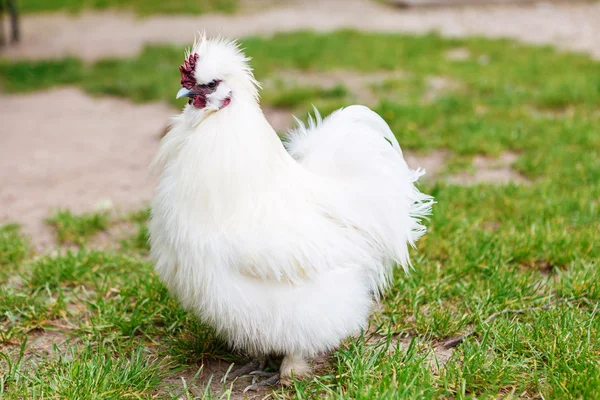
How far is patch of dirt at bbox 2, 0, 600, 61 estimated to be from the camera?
1112 cm

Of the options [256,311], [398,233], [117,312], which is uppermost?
[398,233]

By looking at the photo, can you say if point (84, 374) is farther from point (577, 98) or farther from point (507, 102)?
point (577, 98)

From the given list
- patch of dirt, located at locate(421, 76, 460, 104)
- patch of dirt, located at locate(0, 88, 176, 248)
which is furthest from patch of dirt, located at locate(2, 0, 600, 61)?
patch of dirt, located at locate(421, 76, 460, 104)

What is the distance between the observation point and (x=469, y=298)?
3.55 m

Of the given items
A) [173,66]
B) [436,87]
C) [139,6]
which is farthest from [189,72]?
[139,6]

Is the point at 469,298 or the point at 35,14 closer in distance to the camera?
the point at 469,298

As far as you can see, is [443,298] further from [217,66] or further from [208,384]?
[217,66]

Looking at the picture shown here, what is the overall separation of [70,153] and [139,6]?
8613mm

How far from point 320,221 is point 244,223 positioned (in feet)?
1.14

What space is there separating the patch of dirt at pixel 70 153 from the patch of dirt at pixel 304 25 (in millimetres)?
2639

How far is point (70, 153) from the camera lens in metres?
6.90

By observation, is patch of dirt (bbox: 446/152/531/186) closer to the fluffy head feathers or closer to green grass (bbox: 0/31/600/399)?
green grass (bbox: 0/31/600/399)

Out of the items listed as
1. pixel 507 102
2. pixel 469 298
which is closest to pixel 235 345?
pixel 469 298

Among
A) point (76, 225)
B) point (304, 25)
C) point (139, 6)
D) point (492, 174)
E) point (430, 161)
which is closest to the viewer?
point (76, 225)
